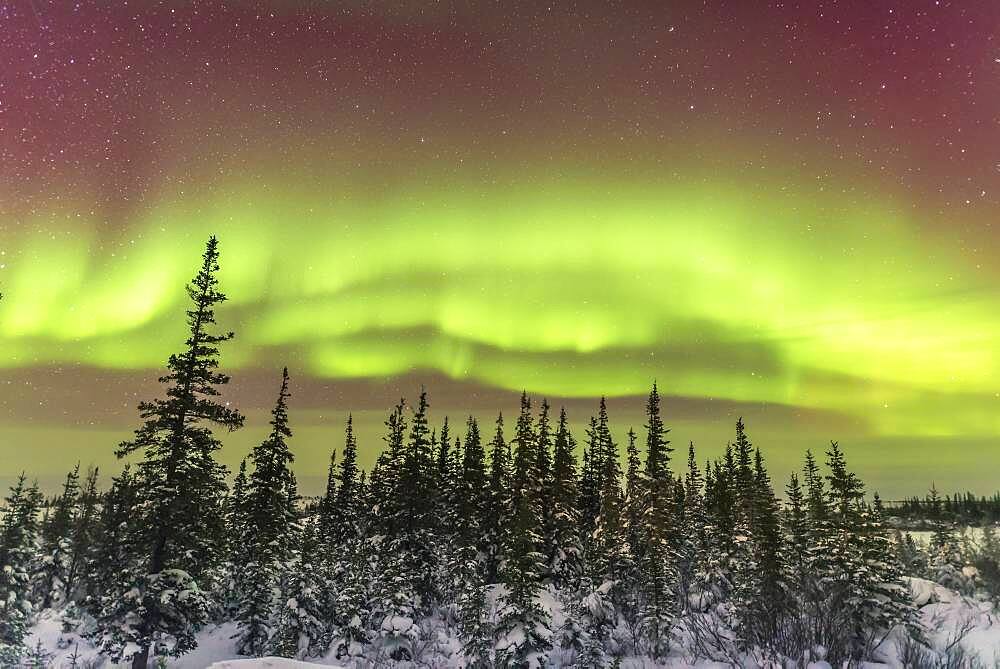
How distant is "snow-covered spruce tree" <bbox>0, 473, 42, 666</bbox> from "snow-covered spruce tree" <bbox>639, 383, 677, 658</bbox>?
34.2 metres

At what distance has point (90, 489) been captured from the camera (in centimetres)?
7644

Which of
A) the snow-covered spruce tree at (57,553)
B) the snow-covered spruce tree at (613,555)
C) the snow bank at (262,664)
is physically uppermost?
the snow bank at (262,664)

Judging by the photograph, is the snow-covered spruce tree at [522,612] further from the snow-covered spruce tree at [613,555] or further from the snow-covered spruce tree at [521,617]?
the snow-covered spruce tree at [613,555]

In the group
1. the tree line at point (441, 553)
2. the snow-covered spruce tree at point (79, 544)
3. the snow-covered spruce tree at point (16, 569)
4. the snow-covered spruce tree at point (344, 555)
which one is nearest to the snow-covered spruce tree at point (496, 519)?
the tree line at point (441, 553)

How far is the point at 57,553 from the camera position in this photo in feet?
198

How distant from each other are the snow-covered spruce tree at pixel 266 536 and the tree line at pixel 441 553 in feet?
0.44

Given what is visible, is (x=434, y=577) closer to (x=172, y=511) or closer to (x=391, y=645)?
(x=391, y=645)

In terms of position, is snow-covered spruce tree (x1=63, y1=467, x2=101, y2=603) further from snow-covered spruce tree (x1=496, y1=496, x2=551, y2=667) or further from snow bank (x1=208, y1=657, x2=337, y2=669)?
snow bank (x1=208, y1=657, x2=337, y2=669)

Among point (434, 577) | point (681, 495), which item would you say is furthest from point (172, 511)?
point (681, 495)

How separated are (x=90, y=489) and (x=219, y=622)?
46207mm

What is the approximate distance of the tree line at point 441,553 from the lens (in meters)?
25.6

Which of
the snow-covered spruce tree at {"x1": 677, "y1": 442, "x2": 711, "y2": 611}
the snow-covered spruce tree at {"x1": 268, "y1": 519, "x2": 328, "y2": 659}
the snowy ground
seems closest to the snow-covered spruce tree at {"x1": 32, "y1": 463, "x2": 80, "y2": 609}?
the snowy ground

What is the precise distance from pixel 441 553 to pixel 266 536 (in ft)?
42.7

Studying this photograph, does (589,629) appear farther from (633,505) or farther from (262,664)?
(262,664)
